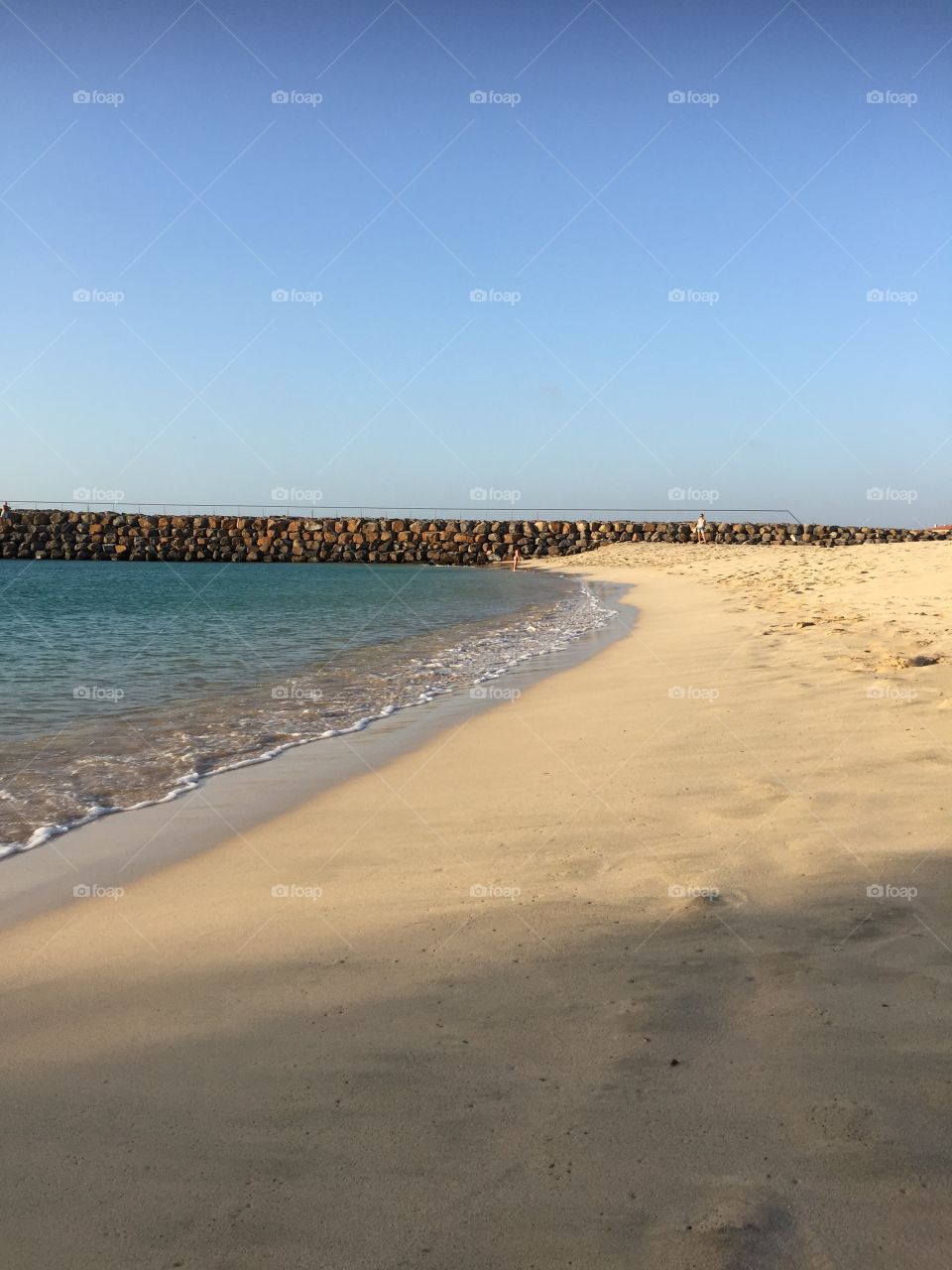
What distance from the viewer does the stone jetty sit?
56719mm

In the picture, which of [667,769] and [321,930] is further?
[667,769]

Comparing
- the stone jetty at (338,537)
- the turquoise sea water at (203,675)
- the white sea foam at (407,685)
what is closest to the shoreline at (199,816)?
the white sea foam at (407,685)

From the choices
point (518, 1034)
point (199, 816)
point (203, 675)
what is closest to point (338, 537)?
point (203, 675)

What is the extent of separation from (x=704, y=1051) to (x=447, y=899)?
1.55 meters

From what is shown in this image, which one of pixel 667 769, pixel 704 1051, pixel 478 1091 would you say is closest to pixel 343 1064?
pixel 478 1091

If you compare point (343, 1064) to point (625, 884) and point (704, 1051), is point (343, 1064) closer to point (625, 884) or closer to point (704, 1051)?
point (704, 1051)

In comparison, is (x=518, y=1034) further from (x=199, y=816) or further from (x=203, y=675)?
(x=203, y=675)

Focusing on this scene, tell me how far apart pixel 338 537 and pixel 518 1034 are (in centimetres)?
5831

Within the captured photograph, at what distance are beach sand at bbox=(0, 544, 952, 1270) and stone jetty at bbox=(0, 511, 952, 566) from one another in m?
51.5

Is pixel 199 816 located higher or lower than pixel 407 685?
higher

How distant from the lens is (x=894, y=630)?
10.6 m

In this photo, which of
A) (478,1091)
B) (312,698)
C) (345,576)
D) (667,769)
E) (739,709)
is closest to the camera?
(478,1091)

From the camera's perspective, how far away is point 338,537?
60.2 metres

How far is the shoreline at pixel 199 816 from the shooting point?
187 inches
